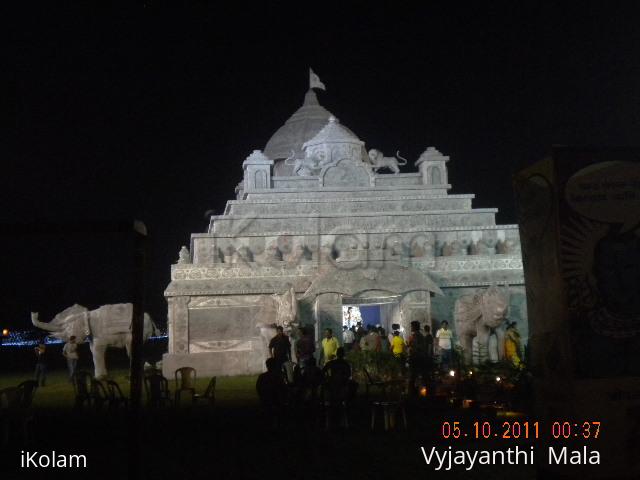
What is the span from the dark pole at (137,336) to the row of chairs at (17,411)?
4940mm

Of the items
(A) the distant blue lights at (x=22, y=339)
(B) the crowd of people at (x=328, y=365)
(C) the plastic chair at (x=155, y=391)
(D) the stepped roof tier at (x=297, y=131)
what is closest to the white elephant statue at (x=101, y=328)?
(B) the crowd of people at (x=328, y=365)

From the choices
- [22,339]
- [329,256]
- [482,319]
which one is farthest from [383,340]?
[22,339]

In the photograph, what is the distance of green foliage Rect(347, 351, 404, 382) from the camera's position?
1484 cm

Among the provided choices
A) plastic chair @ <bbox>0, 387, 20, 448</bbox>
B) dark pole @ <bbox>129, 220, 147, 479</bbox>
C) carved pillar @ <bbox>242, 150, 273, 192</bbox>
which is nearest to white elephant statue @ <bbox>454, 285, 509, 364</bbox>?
carved pillar @ <bbox>242, 150, 273, 192</bbox>

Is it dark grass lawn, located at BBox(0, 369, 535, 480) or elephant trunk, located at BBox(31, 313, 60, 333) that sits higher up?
elephant trunk, located at BBox(31, 313, 60, 333)

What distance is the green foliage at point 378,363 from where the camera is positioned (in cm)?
1484

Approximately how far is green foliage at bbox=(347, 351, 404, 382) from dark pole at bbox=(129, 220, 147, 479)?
8.90 m

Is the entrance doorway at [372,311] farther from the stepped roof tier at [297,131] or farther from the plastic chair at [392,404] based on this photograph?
the plastic chair at [392,404]

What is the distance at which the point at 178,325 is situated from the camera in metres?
23.5

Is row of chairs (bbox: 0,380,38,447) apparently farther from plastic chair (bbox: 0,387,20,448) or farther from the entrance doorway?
the entrance doorway

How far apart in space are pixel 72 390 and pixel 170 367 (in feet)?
12.0

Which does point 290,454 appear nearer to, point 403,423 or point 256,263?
point 403,423

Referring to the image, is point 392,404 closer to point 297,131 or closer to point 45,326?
point 45,326

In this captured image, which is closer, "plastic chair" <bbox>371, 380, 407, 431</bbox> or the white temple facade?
"plastic chair" <bbox>371, 380, 407, 431</bbox>
